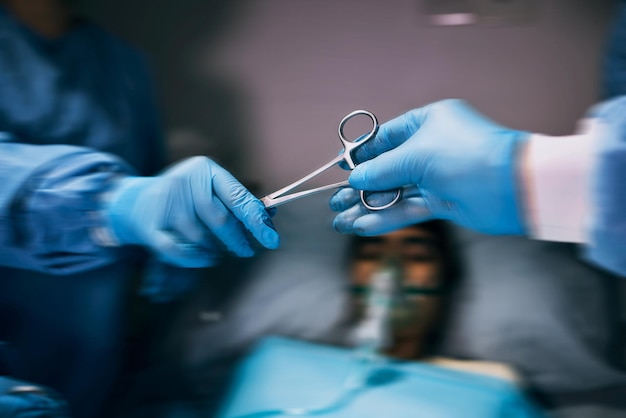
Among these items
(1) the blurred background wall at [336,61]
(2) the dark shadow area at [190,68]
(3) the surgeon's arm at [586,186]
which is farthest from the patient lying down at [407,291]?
(3) the surgeon's arm at [586,186]

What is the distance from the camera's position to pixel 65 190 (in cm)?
70

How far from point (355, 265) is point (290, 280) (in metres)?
0.17

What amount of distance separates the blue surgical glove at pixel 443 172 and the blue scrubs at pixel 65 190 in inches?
15.9

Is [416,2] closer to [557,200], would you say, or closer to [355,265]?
[355,265]

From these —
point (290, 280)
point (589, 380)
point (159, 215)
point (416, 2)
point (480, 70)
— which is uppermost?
point (416, 2)

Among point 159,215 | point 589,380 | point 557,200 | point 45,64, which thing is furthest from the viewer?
point 589,380

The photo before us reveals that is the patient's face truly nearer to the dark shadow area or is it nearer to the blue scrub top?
the dark shadow area

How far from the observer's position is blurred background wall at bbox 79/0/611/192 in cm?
109

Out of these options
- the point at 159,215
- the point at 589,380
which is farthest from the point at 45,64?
the point at 589,380

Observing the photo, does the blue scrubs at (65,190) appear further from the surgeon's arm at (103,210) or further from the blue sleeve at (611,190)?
the blue sleeve at (611,190)

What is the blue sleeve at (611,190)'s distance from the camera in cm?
49

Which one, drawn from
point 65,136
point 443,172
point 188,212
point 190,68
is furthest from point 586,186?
point 190,68

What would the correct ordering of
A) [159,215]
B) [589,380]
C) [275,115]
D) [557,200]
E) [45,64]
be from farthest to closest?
[275,115], [589,380], [45,64], [159,215], [557,200]

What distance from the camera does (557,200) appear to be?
0.56 metres
